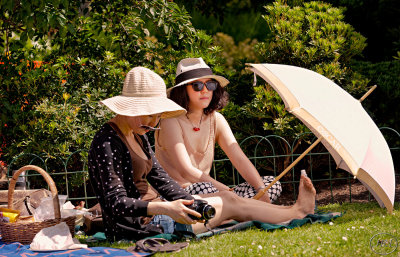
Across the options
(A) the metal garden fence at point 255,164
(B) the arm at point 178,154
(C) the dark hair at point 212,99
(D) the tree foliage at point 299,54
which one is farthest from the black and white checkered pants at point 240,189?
(D) the tree foliage at point 299,54

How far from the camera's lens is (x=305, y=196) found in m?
5.16

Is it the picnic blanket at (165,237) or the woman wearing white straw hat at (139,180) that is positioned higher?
the woman wearing white straw hat at (139,180)

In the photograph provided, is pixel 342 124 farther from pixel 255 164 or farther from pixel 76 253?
pixel 255 164

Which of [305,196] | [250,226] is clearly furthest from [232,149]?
[250,226]

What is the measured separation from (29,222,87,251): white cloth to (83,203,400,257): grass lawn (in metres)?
0.37

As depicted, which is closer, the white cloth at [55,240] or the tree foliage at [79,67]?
the white cloth at [55,240]

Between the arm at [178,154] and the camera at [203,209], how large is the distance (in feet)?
3.56

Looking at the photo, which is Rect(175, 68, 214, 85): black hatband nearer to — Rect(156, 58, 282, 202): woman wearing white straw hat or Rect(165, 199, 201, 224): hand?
Rect(156, 58, 282, 202): woman wearing white straw hat

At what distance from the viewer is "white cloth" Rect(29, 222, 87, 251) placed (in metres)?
4.36

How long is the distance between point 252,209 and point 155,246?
100 cm

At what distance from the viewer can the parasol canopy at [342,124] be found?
431 cm

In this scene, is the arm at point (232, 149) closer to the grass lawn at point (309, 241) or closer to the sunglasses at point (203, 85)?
the sunglasses at point (203, 85)

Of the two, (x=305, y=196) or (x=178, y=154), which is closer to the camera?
(x=305, y=196)

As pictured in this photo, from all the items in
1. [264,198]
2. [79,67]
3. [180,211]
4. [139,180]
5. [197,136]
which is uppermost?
[79,67]
